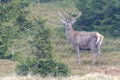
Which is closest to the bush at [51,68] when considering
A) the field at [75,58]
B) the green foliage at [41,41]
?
the field at [75,58]

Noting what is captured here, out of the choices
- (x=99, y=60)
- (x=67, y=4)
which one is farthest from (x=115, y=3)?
(x=67, y=4)

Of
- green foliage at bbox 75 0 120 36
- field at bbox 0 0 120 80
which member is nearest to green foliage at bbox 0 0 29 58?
field at bbox 0 0 120 80

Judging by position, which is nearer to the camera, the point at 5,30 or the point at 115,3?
the point at 5,30

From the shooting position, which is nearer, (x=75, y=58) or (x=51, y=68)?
(x=51, y=68)

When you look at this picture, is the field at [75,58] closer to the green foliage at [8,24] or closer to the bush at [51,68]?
the bush at [51,68]

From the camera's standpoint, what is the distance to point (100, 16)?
30.7 meters

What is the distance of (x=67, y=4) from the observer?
1538 inches

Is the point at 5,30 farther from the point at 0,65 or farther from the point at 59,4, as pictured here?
the point at 59,4

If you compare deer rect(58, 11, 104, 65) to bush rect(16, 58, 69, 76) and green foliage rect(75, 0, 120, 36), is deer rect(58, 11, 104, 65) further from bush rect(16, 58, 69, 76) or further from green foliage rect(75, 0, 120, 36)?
green foliage rect(75, 0, 120, 36)

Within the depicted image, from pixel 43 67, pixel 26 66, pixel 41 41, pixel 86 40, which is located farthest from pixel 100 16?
pixel 26 66

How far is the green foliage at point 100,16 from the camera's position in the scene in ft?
97.3

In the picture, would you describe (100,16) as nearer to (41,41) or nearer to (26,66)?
(41,41)

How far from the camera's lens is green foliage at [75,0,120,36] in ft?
97.3

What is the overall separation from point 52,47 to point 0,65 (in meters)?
2.51
